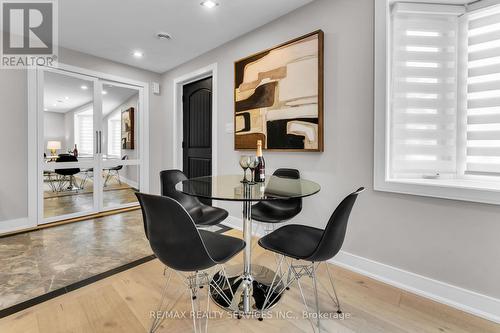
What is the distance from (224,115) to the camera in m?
3.29

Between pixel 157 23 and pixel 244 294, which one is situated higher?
pixel 157 23

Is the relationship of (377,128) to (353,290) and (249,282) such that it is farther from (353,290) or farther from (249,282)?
(249,282)

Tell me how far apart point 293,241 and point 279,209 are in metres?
0.75

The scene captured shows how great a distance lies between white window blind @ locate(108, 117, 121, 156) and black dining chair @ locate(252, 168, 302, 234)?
2893 mm

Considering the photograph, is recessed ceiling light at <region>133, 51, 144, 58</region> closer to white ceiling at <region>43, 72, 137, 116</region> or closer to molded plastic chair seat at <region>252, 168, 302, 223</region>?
white ceiling at <region>43, 72, 137, 116</region>

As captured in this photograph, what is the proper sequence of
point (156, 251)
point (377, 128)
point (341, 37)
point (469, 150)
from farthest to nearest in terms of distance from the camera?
point (341, 37) → point (377, 128) → point (469, 150) → point (156, 251)

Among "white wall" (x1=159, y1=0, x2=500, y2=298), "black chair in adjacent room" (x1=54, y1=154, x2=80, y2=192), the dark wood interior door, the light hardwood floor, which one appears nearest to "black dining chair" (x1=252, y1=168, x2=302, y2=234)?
"white wall" (x1=159, y1=0, x2=500, y2=298)

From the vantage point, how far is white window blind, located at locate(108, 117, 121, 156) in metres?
3.94

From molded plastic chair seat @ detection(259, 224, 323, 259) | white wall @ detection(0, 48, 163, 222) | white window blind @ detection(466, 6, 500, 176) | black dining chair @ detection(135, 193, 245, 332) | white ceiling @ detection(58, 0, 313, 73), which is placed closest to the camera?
black dining chair @ detection(135, 193, 245, 332)

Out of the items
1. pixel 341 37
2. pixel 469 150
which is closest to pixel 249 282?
pixel 469 150

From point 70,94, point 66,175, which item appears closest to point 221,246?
point 66,175

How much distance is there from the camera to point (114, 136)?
4.00m

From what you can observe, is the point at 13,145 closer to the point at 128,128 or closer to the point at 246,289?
the point at 128,128

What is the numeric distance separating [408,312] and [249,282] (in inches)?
42.1
